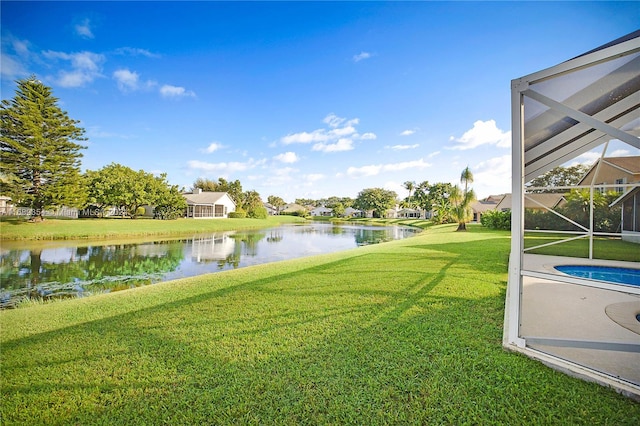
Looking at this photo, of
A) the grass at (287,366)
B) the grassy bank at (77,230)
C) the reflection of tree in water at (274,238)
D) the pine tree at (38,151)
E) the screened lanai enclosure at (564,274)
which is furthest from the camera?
the pine tree at (38,151)

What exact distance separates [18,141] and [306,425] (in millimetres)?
26928

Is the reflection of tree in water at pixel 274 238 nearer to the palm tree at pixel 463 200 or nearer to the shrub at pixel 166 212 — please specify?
the palm tree at pixel 463 200

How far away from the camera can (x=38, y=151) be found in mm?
18625

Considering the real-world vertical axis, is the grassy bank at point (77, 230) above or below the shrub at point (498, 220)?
below

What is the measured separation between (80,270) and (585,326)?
12.2m

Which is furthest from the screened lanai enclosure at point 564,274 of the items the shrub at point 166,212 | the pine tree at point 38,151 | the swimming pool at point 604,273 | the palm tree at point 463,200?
the shrub at point 166,212

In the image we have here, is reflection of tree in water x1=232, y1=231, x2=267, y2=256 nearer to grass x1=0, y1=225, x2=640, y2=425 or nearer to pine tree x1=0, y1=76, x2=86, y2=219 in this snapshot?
grass x1=0, y1=225, x2=640, y2=425

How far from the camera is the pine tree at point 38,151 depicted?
1752 centimetres

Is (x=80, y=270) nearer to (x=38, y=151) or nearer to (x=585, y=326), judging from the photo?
(x=585, y=326)

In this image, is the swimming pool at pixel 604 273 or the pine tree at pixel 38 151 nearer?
the swimming pool at pixel 604 273

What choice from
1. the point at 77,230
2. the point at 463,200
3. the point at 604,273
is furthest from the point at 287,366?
the point at 463,200

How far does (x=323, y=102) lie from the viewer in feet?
61.4

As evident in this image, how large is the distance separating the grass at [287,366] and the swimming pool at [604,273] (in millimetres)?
3849

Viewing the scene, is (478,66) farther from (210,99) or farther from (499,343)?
(210,99)
